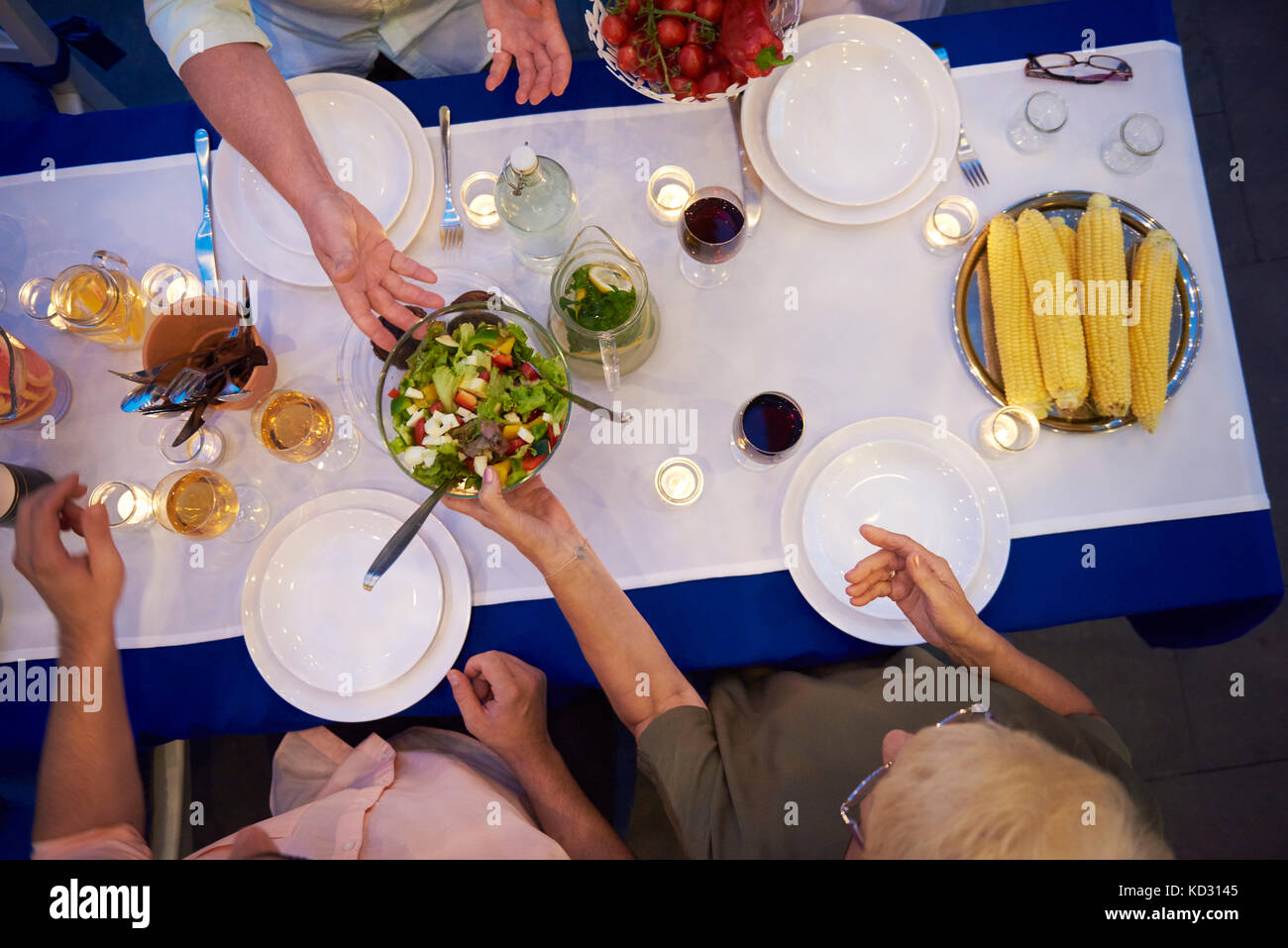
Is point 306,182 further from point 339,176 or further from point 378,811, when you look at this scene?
point 378,811

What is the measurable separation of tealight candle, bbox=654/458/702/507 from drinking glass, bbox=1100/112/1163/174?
1096mm

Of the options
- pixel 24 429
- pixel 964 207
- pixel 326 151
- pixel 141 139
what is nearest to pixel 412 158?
pixel 326 151

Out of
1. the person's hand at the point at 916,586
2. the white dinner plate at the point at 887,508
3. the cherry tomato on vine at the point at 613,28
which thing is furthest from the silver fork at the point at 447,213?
the person's hand at the point at 916,586

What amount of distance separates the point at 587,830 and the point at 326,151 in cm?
164

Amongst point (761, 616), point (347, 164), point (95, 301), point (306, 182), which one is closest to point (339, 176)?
point (347, 164)

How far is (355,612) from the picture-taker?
4.81 ft

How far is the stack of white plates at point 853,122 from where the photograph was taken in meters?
1.52

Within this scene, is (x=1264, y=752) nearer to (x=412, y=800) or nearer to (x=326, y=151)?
(x=412, y=800)

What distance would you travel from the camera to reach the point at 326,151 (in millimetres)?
1582

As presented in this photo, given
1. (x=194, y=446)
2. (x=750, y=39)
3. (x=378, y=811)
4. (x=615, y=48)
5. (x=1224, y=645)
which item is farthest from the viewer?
(x=1224, y=645)

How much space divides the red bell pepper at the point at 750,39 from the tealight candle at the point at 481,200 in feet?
1.84

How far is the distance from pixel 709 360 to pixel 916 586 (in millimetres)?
613

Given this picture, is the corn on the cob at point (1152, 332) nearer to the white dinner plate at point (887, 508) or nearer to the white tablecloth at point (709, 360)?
the white tablecloth at point (709, 360)

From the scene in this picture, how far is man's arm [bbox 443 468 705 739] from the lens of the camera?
136cm
